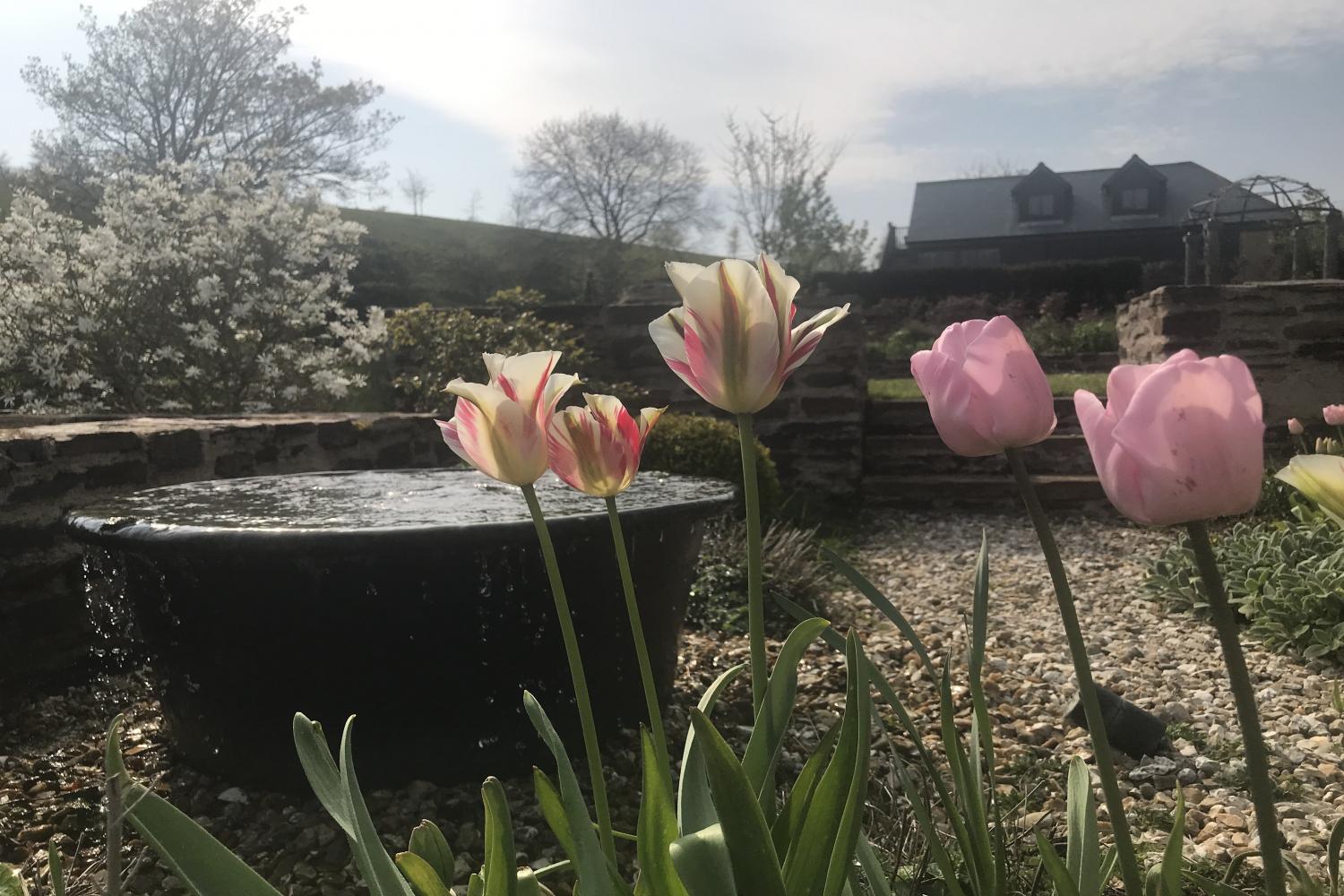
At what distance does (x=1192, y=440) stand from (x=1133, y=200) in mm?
29495

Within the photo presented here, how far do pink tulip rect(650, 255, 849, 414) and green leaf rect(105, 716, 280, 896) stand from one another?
58 cm

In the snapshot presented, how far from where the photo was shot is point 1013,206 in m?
27.5

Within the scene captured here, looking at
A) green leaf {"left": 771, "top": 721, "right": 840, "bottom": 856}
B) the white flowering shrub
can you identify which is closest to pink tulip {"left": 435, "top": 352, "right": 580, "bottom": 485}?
green leaf {"left": 771, "top": 721, "right": 840, "bottom": 856}

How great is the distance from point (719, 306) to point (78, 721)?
9.32 ft

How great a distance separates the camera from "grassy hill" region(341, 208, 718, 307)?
21.9m

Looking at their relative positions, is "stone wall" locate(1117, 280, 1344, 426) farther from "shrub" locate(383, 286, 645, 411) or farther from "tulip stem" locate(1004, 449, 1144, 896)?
"tulip stem" locate(1004, 449, 1144, 896)

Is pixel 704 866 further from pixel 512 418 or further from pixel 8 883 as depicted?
pixel 8 883

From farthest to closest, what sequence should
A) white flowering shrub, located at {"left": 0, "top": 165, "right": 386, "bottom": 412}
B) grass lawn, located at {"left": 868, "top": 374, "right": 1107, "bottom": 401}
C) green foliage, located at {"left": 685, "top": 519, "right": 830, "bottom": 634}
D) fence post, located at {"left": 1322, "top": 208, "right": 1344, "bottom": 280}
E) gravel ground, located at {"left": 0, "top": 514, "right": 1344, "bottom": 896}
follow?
1. fence post, located at {"left": 1322, "top": 208, "right": 1344, "bottom": 280}
2. grass lawn, located at {"left": 868, "top": 374, "right": 1107, "bottom": 401}
3. white flowering shrub, located at {"left": 0, "top": 165, "right": 386, "bottom": 412}
4. green foliage, located at {"left": 685, "top": 519, "right": 830, "bottom": 634}
5. gravel ground, located at {"left": 0, "top": 514, "right": 1344, "bottom": 896}

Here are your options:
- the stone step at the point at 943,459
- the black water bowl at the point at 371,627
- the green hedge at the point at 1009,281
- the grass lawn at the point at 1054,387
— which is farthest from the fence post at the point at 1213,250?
the black water bowl at the point at 371,627

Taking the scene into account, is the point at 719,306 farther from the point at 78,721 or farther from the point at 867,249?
the point at 867,249

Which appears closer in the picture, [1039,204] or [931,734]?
[931,734]

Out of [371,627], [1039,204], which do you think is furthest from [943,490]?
[1039,204]

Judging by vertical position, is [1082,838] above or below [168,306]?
below

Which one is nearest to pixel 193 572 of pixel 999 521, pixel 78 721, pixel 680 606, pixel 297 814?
pixel 297 814
